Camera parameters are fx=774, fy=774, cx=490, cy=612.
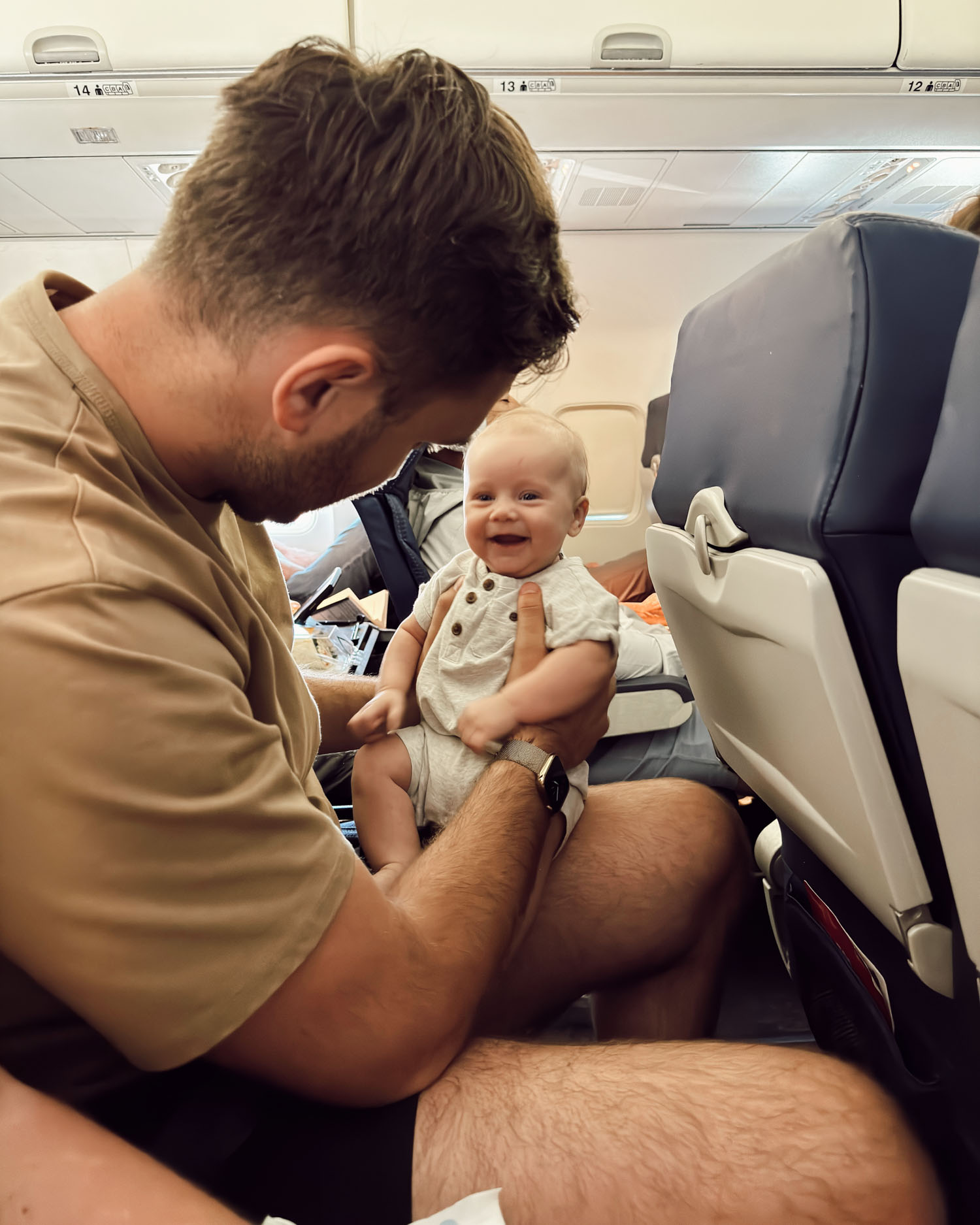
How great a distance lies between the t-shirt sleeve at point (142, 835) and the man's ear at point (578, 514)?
1.11 metres

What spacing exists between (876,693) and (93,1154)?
0.87 m

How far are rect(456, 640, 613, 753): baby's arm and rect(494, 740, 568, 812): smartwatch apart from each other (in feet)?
0.18

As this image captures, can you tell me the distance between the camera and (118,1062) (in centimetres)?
81

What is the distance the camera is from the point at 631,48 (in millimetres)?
2797

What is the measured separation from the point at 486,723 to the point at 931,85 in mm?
3097

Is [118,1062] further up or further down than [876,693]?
further down

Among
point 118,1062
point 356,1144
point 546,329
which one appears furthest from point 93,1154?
point 546,329

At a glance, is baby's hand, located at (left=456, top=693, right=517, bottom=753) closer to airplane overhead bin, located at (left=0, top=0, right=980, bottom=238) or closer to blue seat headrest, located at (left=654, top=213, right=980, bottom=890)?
blue seat headrest, located at (left=654, top=213, right=980, bottom=890)

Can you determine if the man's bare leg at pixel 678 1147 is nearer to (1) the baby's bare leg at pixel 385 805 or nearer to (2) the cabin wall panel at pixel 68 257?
(1) the baby's bare leg at pixel 385 805

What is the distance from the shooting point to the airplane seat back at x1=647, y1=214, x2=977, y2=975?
77 cm

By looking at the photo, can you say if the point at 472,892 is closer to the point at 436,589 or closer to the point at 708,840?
the point at 708,840

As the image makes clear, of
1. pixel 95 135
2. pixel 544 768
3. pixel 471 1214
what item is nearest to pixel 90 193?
pixel 95 135

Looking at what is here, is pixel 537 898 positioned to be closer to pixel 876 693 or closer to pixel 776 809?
pixel 776 809

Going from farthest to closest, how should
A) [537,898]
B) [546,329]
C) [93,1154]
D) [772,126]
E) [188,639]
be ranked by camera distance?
[772,126] < [537,898] < [546,329] < [188,639] < [93,1154]
